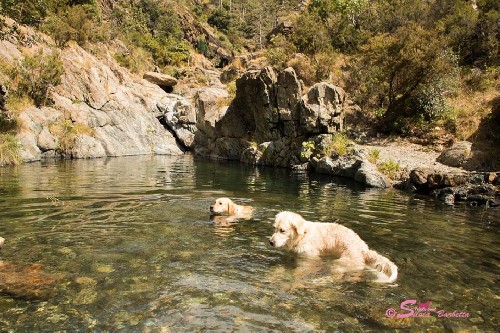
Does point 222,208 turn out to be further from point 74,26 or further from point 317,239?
point 74,26

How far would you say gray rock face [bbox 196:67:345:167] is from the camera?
2731 centimetres

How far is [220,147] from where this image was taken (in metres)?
37.5

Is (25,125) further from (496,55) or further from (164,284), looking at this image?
(496,55)

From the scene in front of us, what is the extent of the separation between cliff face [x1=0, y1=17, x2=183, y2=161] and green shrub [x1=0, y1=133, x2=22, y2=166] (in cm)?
224

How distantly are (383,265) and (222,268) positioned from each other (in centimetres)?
271

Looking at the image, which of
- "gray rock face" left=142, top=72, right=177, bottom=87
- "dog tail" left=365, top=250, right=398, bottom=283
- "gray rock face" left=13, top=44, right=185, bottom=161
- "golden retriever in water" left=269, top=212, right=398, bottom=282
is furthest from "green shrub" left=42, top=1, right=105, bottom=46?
"dog tail" left=365, top=250, right=398, bottom=283

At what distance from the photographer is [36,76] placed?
3281 cm

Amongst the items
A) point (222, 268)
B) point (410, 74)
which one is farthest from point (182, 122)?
point (222, 268)

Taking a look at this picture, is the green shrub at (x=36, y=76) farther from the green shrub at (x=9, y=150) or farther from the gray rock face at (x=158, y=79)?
the gray rock face at (x=158, y=79)

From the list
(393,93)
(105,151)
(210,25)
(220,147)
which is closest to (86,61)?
(105,151)

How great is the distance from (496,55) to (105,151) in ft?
119

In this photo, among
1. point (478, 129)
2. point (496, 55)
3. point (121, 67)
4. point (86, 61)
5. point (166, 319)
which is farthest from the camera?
point (121, 67)

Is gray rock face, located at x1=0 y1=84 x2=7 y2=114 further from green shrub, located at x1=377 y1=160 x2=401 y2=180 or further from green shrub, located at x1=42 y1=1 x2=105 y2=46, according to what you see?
green shrub, located at x1=377 y1=160 x2=401 y2=180

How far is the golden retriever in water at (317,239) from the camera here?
21.8ft
